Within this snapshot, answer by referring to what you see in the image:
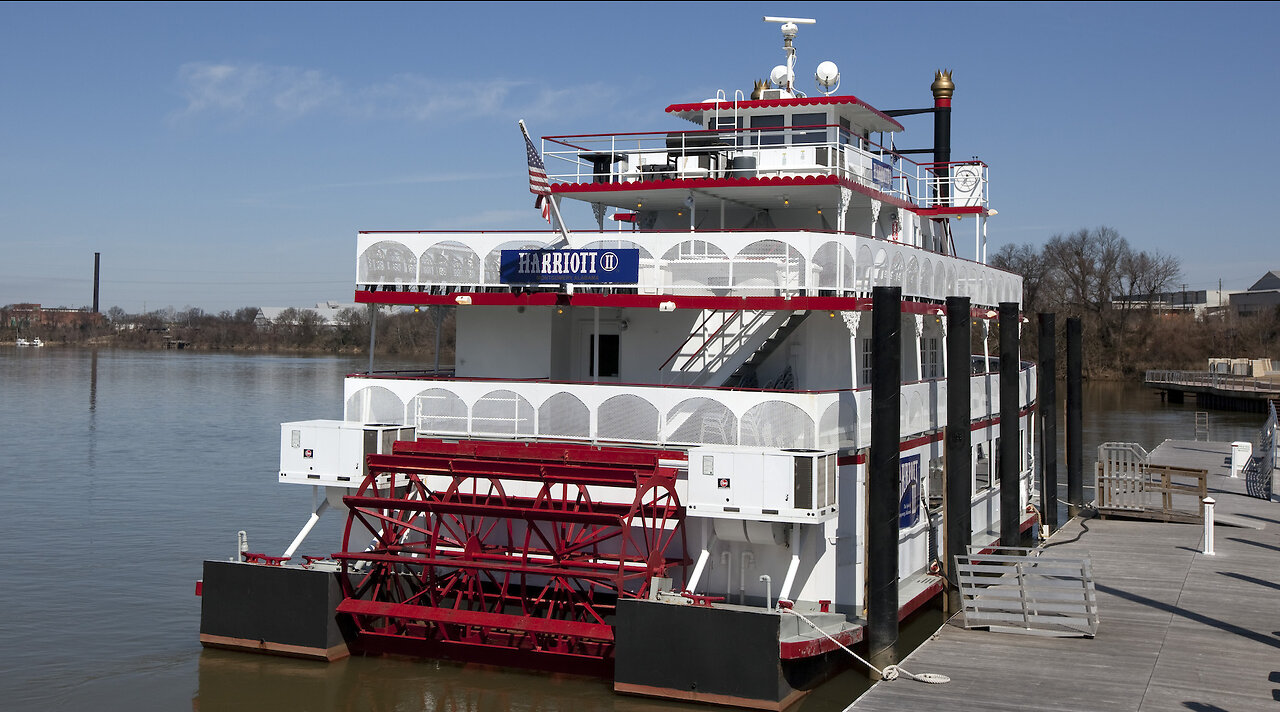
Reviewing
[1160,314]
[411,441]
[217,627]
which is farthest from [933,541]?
[1160,314]

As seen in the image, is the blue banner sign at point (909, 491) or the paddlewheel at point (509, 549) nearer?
the paddlewheel at point (509, 549)

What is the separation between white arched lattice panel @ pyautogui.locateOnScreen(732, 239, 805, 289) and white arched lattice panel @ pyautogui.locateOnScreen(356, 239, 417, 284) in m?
4.51

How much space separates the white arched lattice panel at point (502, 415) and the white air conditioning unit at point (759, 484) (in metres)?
2.84

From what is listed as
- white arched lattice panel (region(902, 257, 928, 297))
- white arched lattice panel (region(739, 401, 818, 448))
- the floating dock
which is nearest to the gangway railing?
white arched lattice panel (region(902, 257, 928, 297))

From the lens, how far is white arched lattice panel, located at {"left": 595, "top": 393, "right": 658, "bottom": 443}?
1520 cm

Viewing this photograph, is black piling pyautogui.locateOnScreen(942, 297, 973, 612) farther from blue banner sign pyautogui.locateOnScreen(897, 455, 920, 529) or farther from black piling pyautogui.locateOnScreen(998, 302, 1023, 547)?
black piling pyautogui.locateOnScreen(998, 302, 1023, 547)

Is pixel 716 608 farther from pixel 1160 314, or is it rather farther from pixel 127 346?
pixel 127 346

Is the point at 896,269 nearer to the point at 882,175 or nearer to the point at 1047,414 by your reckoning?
the point at 882,175

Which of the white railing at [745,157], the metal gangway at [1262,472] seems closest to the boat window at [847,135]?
the white railing at [745,157]

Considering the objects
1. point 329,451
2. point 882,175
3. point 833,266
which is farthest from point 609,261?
point 882,175

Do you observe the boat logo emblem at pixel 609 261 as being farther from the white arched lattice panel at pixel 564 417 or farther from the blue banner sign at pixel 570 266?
the white arched lattice panel at pixel 564 417

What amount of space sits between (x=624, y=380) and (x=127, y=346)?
134 m

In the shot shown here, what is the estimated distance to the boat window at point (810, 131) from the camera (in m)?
20.5

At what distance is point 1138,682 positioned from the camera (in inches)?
488
